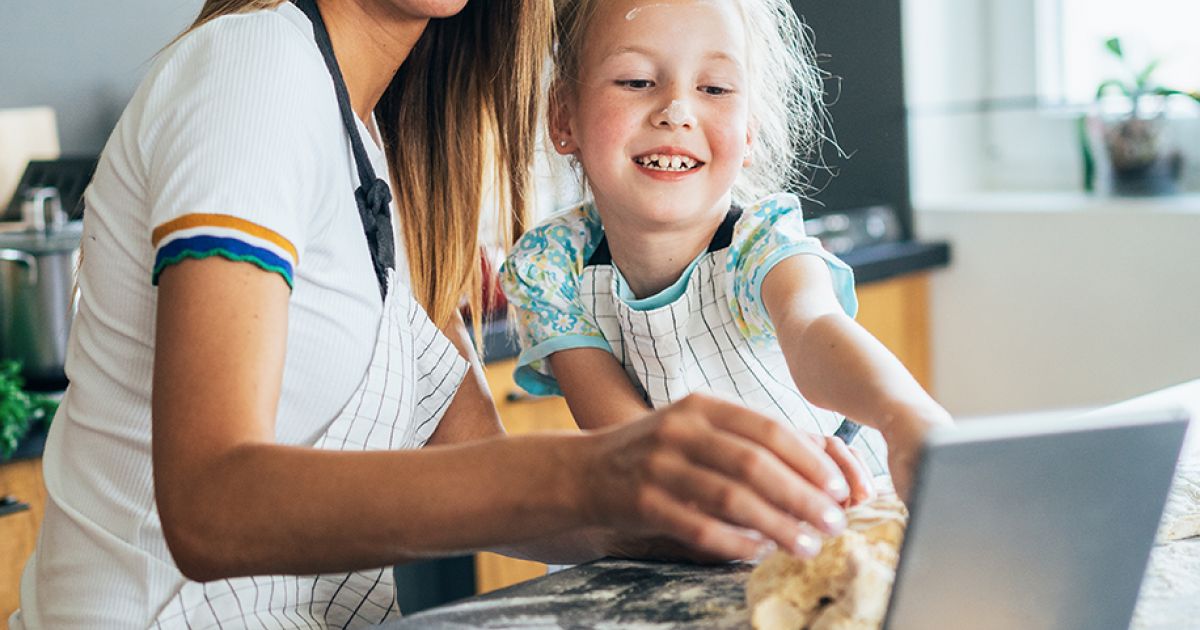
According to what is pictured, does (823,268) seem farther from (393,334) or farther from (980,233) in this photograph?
(980,233)

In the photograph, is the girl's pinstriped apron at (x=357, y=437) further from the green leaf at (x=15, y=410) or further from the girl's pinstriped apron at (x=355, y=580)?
the green leaf at (x=15, y=410)

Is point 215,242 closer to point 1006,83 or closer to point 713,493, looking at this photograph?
point 713,493

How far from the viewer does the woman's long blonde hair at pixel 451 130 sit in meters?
1.19

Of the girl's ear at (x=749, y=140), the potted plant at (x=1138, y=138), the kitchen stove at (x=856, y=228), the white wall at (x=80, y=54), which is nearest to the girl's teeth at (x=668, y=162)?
the girl's ear at (x=749, y=140)

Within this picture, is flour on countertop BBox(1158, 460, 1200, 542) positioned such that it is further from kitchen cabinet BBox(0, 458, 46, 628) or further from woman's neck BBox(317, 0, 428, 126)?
kitchen cabinet BBox(0, 458, 46, 628)

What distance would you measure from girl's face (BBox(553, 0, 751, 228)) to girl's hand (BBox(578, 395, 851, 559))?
632mm

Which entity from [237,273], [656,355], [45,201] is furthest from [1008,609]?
[45,201]

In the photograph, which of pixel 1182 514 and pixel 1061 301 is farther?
pixel 1061 301

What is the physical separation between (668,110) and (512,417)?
984 mm

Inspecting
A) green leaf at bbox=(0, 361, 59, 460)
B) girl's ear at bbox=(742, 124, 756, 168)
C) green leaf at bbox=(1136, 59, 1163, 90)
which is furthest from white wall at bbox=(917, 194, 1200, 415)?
green leaf at bbox=(0, 361, 59, 460)

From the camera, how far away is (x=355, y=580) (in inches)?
37.6

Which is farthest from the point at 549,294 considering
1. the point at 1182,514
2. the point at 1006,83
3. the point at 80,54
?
the point at 1006,83

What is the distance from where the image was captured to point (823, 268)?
3.70ft

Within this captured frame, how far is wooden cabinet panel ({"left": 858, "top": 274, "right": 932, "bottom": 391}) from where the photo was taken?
2.62 m
